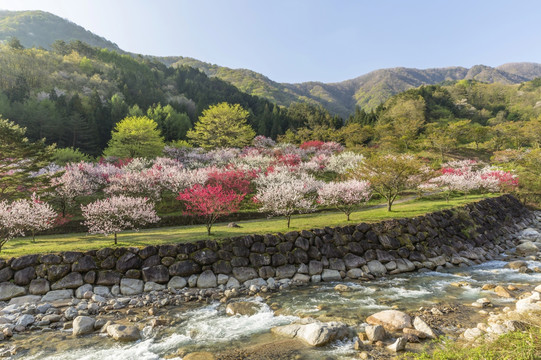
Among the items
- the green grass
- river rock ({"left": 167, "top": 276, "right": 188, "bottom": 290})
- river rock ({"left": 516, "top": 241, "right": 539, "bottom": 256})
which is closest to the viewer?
the green grass

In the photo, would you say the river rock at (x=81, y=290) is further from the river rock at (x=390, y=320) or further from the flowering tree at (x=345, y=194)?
the flowering tree at (x=345, y=194)

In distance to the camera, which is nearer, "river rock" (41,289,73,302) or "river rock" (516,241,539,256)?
"river rock" (41,289,73,302)

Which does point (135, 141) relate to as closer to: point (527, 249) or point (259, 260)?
point (259, 260)

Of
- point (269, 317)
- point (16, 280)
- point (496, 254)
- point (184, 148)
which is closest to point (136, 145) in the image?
point (184, 148)

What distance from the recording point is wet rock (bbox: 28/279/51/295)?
28.9ft

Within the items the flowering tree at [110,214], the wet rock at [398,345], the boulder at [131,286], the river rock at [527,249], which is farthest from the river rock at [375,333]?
the river rock at [527,249]

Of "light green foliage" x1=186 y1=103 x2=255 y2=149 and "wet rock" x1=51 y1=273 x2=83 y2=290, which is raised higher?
"light green foliage" x1=186 y1=103 x2=255 y2=149

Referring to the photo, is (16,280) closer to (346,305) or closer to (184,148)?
(346,305)

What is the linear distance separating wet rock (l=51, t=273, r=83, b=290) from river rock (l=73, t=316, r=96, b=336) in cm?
256

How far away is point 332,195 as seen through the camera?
15227 millimetres

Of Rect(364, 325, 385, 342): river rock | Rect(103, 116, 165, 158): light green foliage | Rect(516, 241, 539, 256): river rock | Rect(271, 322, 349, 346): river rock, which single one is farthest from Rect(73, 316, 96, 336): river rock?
Rect(103, 116, 165, 158): light green foliage

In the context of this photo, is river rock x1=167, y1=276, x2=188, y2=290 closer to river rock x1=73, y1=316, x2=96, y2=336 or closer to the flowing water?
the flowing water

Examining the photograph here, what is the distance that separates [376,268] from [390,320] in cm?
494

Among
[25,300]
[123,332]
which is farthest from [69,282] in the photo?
[123,332]
